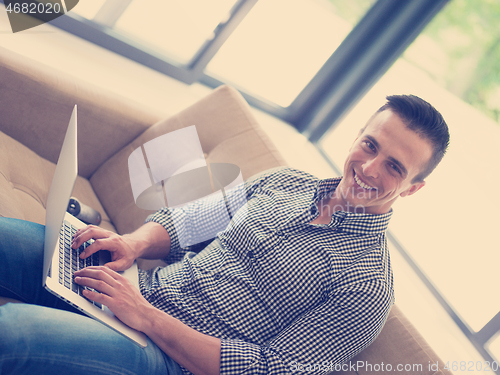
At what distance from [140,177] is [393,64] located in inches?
65.6

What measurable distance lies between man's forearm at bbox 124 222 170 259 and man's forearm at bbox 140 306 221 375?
262mm

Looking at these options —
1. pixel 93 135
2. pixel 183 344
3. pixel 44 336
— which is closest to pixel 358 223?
pixel 183 344

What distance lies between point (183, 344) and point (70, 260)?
13.1 inches

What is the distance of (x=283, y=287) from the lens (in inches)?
39.4

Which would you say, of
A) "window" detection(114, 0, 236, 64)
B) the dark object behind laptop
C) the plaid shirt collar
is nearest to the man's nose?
the plaid shirt collar

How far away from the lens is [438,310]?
164cm

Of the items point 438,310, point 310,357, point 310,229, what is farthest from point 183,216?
point 438,310

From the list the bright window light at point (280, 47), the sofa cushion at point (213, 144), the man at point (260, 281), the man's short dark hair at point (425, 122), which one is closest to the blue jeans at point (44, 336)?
the man at point (260, 281)

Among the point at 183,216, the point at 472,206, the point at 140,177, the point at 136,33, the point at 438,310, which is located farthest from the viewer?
the point at 136,33

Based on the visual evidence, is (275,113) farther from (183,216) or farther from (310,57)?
(183,216)

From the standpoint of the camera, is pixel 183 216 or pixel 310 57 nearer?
pixel 183 216

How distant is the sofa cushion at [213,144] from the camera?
145 cm

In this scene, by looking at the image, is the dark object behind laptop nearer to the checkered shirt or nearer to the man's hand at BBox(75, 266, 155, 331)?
the checkered shirt

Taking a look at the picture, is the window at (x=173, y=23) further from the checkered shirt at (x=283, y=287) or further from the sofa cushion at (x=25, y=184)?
the checkered shirt at (x=283, y=287)
